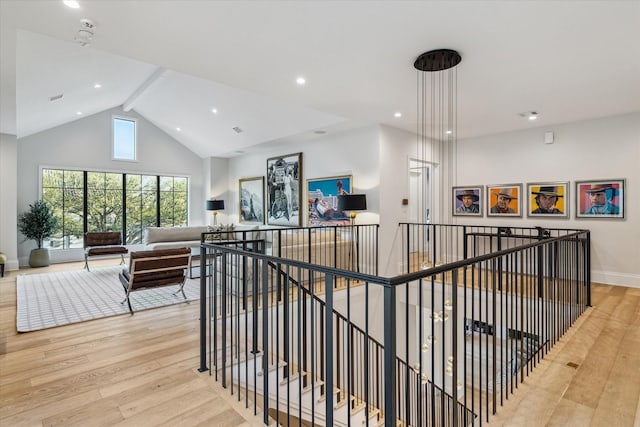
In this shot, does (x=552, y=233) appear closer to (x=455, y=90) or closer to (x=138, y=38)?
(x=455, y=90)

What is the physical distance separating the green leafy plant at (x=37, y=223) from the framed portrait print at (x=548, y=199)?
34.6ft

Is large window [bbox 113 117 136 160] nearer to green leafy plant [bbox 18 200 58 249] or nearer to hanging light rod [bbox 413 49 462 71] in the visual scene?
green leafy plant [bbox 18 200 58 249]

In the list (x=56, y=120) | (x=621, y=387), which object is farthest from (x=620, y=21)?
(x=56, y=120)

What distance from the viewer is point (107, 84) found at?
6750 mm

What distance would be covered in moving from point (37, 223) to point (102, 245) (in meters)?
1.40

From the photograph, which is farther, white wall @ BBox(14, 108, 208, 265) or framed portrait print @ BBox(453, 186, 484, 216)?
white wall @ BBox(14, 108, 208, 265)

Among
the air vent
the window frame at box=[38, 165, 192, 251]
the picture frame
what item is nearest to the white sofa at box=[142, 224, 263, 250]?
the picture frame

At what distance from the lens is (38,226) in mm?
7562

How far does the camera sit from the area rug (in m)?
4.25

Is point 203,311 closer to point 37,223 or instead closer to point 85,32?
point 85,32

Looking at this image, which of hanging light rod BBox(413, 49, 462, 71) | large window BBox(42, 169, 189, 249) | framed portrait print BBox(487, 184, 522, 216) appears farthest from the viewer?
large window BBox(42, 169, 189, 249)

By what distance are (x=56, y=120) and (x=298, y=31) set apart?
26.2 feet

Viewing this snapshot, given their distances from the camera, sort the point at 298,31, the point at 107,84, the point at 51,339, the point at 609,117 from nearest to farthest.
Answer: the point at 298,31, the point at 51,339, the point at 609,117, the point at 107,84

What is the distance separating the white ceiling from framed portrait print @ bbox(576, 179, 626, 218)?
115cm
